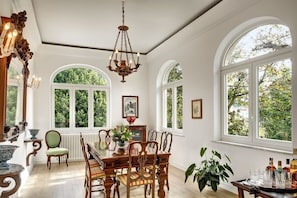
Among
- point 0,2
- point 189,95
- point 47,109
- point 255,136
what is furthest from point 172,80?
point 0,2

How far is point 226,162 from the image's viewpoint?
12.9 feet

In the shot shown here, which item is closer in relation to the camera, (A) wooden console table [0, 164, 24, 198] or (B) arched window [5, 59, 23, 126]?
(A) wooden console table [0, 164, 24, 198]

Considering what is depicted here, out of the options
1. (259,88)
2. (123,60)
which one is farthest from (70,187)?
(259,88)

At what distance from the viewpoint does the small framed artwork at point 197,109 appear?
182 inches

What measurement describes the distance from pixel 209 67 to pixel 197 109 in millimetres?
924

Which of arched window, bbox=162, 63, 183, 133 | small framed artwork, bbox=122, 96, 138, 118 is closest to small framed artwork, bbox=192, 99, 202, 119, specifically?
arched window, bbox=162, 63, 183, 133

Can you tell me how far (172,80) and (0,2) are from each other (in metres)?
4.43

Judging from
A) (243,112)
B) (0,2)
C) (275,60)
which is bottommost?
(243,112)

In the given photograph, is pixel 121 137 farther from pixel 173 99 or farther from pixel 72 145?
pixel 72 145

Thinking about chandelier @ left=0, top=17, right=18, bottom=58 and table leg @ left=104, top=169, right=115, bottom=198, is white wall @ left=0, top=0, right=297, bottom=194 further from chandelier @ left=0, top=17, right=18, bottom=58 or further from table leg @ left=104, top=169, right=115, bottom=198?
chandelier @ left=0, top=17, right=18, bottom=58

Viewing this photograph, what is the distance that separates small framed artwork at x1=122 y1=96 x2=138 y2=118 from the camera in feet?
23.1

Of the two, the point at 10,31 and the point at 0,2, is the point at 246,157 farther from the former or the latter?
the point at 0,2

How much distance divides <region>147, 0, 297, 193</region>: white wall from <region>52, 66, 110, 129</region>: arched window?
2213 millimetres

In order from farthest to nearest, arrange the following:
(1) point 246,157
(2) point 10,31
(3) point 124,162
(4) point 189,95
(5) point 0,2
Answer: (4) point 189,95
(1) point 246,157
(3) point 124,162
(5) point 0,2
(2) point 10,31
